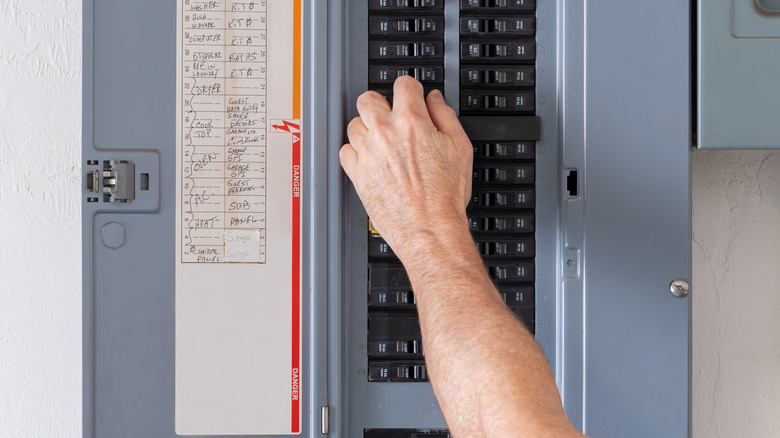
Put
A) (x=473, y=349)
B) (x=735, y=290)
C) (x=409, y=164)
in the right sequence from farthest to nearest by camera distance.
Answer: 1. (x=735, y=290)
2. (x=409, y=164)
3. (x=473, y=349)

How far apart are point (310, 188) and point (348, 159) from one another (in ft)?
0.26

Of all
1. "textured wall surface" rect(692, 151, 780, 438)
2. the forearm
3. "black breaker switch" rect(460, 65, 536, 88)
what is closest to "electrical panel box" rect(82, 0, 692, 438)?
"black breaker switch" rect(460, 65, 536, 88)

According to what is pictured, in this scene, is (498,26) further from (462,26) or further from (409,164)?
(409,164)

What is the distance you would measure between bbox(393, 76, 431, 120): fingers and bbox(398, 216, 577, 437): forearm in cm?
18

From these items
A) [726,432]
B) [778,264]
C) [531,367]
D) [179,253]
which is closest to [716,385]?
[726,432]

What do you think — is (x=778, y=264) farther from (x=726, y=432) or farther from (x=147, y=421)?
(x=147, y=421)

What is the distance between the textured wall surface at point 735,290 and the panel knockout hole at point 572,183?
0.46 m

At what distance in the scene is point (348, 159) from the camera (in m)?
0.85

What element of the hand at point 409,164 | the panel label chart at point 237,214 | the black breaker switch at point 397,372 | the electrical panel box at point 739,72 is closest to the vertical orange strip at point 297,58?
the panel label chart at point 237,214

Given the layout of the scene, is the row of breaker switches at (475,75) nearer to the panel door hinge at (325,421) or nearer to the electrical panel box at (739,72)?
the electrical panel box at (739,72)

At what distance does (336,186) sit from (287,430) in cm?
39

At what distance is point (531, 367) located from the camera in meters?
0.64
